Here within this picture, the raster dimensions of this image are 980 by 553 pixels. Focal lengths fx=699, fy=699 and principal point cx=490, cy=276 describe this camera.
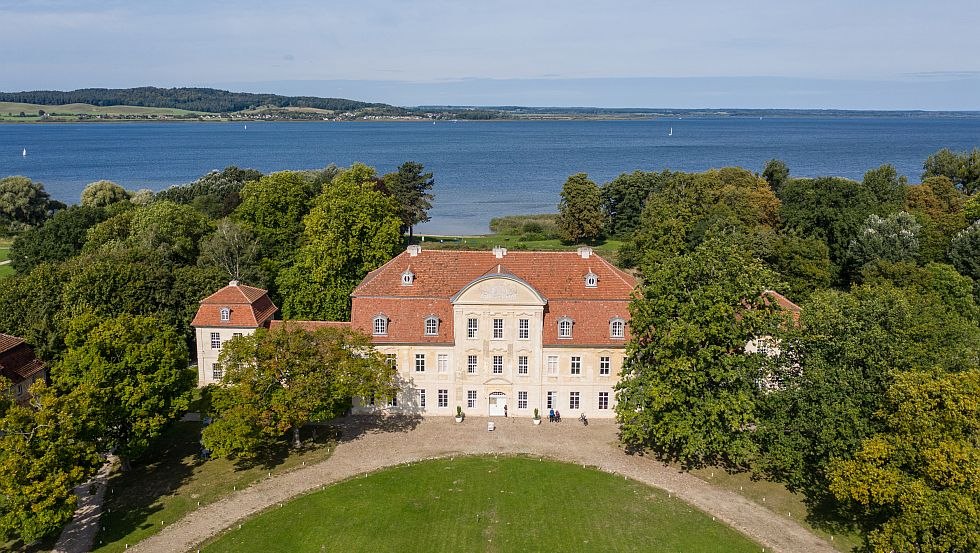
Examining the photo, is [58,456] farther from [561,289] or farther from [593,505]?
[561,289]

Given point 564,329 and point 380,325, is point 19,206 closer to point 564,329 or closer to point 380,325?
point 380,325

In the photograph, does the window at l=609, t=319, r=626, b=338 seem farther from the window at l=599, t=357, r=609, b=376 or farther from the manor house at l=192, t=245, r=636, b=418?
the window at l=599, t=357, r=609, b=376

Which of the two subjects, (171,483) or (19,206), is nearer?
(171,483)

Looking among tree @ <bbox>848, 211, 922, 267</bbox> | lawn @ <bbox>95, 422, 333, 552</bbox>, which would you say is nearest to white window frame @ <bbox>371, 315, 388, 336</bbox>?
lawn @ <bbox>95, 422, 333, 552</bbox>

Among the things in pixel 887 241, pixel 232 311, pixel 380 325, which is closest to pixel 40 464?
pixel 232 311

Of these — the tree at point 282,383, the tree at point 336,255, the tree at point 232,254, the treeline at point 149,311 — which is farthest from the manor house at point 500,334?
the tree at point 232,254

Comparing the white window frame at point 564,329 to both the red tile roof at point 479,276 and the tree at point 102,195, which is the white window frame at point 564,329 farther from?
the tree at point 102,195

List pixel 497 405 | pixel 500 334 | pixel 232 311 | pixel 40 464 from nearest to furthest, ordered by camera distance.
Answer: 1. pixel 40 464
2. pixel 500 334
3. pixel 497 405
4. pixel 232 311
